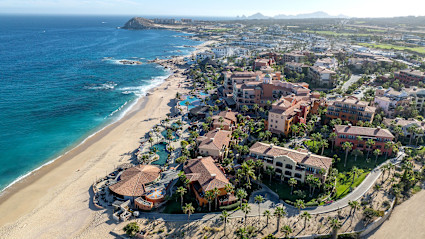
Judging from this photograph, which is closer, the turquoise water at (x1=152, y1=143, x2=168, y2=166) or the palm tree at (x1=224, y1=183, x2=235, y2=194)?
the palm tree at (x1=224, y1=183, x2=235, y2=194)

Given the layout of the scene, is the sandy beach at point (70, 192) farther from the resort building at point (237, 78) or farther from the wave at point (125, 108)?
the resort building at point (237, 78)

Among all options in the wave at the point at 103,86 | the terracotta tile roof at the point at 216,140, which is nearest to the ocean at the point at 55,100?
the wave at the point at 103,86

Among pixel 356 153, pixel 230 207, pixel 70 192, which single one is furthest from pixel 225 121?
pixel 70 192

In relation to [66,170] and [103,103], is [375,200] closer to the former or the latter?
[66,170]

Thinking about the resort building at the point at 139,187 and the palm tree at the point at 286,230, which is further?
the resort building at the point at 139,187

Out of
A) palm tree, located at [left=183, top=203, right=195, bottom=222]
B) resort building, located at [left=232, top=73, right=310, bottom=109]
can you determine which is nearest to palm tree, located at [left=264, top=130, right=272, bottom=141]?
resort building, located at [left=232, top=73, right=310, bottom=109]

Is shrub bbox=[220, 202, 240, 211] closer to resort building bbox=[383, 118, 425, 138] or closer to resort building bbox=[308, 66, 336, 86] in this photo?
resort building bbox=[383, 118, 425, 138]

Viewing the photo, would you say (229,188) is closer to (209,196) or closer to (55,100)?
(209,196)
